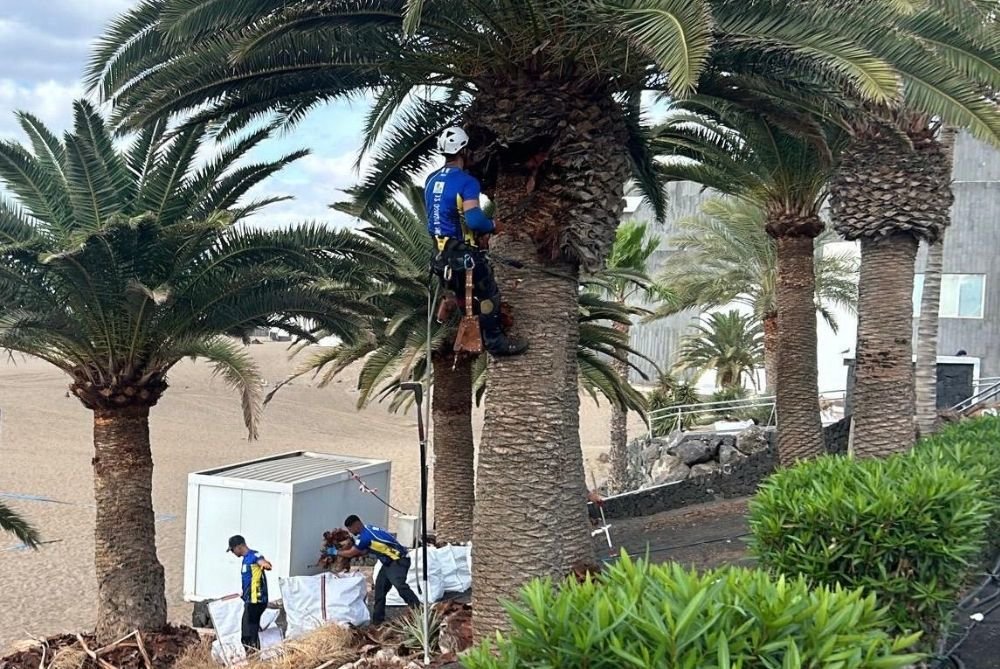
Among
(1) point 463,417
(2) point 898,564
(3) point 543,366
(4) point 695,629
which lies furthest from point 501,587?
(1) point 463,417

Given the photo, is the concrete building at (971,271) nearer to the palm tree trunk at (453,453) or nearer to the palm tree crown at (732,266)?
the palm tree crown at (732,266)

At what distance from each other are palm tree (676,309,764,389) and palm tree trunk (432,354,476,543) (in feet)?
49.1

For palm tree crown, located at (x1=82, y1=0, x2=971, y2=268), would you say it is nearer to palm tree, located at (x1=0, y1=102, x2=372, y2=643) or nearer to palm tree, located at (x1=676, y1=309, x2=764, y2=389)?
→ palm tree, located at (x1=0, y1=102, x2=372, y2=643)

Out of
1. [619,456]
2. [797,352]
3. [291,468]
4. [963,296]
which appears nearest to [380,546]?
[291,468]

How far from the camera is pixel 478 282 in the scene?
7.22 meters

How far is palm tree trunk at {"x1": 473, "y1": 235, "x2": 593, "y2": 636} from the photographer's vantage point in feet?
24.4

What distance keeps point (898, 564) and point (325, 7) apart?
5.62 m

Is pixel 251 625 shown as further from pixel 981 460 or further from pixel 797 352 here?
pixel 797 352

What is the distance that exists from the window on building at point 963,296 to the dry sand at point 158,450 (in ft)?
37.4

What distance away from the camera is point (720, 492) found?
54.1 feet

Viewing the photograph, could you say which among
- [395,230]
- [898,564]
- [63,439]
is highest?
[395,230]

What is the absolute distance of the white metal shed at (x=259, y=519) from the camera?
1196 centimetres

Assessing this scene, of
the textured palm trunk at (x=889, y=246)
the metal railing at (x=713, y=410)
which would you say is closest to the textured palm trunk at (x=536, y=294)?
the textured palm trunk at (x=889, y=246)

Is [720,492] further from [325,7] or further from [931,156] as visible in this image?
[325,7]
